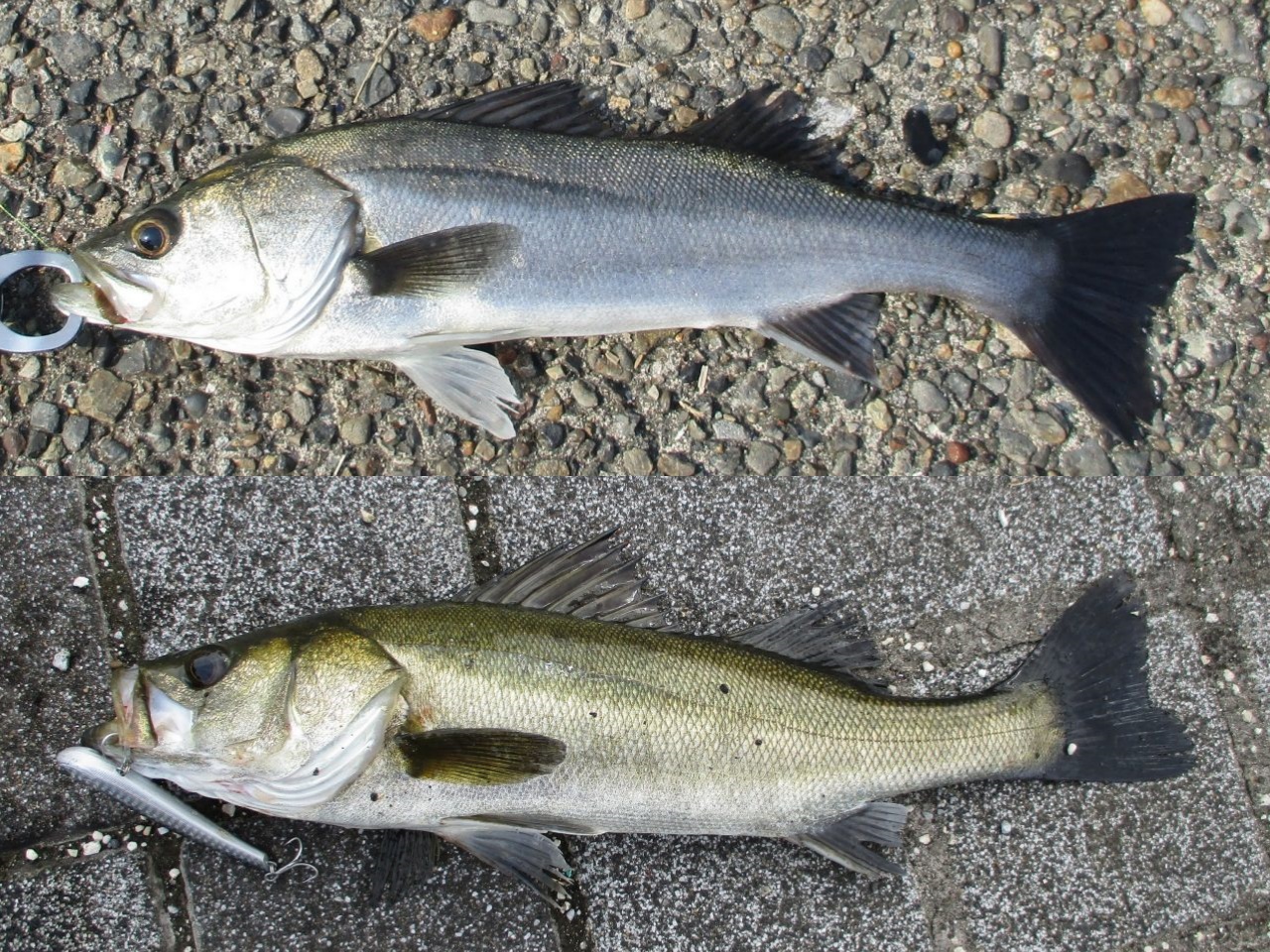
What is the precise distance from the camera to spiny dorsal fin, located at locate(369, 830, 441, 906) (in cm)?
259

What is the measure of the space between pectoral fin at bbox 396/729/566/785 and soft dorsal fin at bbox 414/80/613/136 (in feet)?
5.31

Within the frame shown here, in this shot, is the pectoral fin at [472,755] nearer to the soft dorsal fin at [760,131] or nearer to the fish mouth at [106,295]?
the fish mouth at [106,295]

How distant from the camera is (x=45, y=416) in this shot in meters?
2.84

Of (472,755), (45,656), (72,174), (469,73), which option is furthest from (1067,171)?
(45,656)

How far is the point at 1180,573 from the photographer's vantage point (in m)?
3.12

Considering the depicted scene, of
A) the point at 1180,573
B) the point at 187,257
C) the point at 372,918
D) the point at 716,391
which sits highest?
the point at 187,257

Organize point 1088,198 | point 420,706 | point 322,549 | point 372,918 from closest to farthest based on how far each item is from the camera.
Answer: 1. point 420,706
2. point 372,918
3. point 322,549
4. point 1088,198

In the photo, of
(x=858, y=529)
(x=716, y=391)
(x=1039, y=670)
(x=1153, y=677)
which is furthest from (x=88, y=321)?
(x=1153, y=677)

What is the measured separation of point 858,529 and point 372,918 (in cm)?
166

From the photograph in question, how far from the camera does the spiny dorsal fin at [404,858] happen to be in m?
2.59

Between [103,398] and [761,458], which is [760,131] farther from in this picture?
[103,398]

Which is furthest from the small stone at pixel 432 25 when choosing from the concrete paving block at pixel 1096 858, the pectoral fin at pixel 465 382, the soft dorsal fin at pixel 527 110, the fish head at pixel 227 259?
the concrete paving block at pixel 1096 858

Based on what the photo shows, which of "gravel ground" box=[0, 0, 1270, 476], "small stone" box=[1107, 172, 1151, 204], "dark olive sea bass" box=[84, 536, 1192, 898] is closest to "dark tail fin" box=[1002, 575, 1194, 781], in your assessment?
"dark olive sea bass" box=[84, 536, 1192, 898]

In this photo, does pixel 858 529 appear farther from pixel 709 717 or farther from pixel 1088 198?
pixel 1088 198
